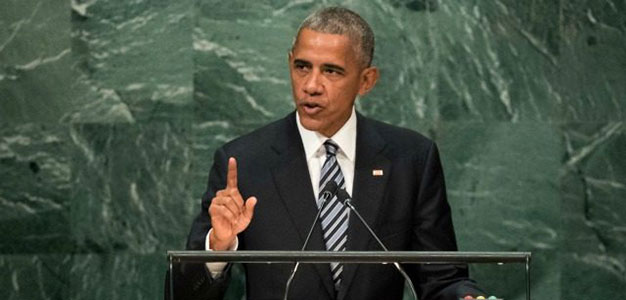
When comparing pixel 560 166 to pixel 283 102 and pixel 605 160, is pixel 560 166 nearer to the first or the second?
pixel 605 160

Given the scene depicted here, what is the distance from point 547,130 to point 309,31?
1.66m

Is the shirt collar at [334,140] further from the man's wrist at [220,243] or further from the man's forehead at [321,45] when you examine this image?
the man's wrist at [220,243]

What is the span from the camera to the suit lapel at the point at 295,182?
149 inches

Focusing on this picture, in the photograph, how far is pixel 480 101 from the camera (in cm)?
512

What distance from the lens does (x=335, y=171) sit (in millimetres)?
3912

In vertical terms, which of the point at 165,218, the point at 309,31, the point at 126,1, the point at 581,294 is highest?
the point at 309,31

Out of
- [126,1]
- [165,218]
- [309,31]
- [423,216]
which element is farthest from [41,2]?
[423,216]

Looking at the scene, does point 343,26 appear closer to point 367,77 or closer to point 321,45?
point 321,45

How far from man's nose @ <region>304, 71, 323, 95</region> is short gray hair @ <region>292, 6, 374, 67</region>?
0.14m

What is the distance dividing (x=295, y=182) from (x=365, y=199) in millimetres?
225

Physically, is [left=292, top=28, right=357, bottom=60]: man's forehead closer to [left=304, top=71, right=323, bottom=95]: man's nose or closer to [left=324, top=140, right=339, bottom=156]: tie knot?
[left=304, top=71, right=323, bottom=95]: man's nose

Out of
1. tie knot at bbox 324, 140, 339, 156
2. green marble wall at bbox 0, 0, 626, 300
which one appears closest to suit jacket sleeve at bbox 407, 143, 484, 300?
tie knot at bbox 324, 140, 339, 156

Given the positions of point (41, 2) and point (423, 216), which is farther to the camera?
point (41, 2)

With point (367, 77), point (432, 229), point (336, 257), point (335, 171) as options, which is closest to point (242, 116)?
point (367, 77)
